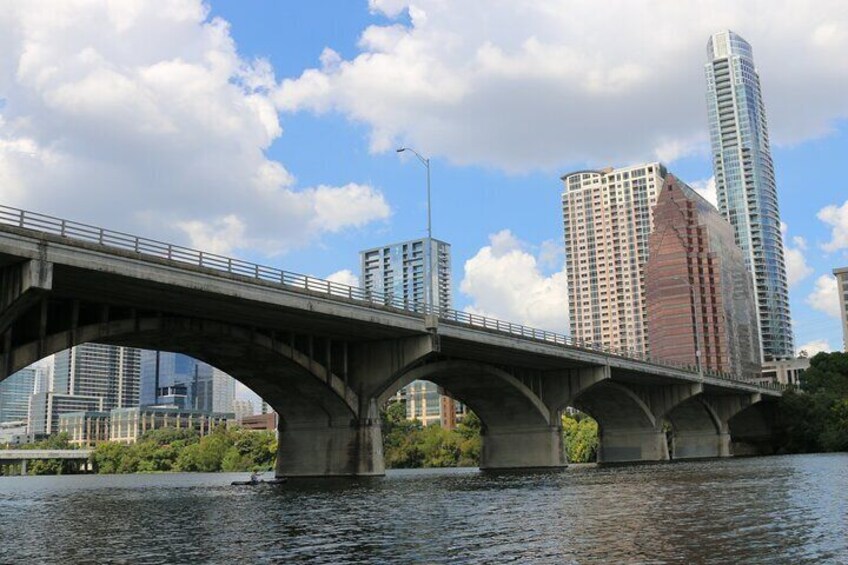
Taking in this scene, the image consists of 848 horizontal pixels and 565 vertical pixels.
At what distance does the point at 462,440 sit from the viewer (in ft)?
491

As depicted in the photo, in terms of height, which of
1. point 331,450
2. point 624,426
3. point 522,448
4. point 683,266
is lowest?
point 522,448

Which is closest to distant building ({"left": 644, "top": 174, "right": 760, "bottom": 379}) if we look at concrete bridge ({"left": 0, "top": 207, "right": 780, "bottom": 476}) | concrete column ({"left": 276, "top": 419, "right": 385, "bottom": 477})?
concrete bridge ({"left": 0, "top": 207, "right": 780, "bottom": 476})

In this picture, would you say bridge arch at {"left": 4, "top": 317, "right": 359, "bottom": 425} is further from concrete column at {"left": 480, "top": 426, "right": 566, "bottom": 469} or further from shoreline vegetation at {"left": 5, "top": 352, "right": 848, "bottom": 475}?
shoreline vegetation at {"left": 5, "top": 352, "right": 848, "bottom": 475}

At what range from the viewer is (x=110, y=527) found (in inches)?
1318

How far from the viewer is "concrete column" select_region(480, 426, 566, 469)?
291ft

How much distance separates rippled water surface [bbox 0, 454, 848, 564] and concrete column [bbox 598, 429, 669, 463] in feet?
202

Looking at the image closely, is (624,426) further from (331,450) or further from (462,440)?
(331,450)

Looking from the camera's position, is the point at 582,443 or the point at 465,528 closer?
the point at 465,528

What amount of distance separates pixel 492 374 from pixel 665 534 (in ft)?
182

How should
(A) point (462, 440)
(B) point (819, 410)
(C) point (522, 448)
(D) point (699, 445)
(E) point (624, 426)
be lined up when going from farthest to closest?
(A) point (462, 440) < (B) point (819, 410) < (D) point (699, 445) < (E) point (624, 426) < (C) point (522, 448)

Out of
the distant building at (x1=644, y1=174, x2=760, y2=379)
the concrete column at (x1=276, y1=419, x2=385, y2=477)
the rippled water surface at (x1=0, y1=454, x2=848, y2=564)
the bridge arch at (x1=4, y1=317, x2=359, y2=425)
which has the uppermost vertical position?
the distant building at (x1=644, y1=174, x2=760, y2=379)

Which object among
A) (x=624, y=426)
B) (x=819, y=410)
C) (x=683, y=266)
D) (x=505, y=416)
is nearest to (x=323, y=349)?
(x=505, y=416)

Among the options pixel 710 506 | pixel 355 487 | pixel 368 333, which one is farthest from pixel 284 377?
pixel 710 506

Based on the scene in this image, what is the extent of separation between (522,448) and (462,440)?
5938 centimetres
